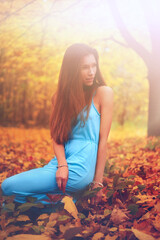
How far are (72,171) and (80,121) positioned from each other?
0.39 metres

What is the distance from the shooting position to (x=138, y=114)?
13.8 feet

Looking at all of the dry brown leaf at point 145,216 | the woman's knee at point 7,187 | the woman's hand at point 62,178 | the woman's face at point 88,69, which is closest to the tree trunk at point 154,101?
the woman's face at point 88,69

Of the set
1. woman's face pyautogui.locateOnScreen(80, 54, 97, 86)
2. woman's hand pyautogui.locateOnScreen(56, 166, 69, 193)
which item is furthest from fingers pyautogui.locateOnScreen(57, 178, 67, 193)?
woman's face pyautogui.locateOnScreen(80, 54, 97, 86)

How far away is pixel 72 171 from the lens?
1736 millimetres

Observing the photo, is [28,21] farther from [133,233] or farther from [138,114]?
[133,233]

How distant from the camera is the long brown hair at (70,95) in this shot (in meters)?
1.86

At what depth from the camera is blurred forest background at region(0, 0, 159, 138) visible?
10.0 feet

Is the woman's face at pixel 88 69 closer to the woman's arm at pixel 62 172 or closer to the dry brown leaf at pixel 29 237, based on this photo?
the woman's arm at pixel 62 172

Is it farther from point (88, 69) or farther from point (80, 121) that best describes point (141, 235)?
point (88, 69)

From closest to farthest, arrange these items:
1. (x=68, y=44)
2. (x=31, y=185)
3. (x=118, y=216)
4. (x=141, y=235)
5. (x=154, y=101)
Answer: (x=141, y=235) < (x=118, y=216) < (x=31, y=185) < (x=154, y=101) < (x=68, y=44)

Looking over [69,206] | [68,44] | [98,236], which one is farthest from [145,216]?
[68,44]

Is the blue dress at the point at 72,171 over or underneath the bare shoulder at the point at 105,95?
underneath

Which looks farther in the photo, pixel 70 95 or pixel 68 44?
pixel 68 44

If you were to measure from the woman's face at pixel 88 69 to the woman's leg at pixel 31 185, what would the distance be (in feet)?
2.52
